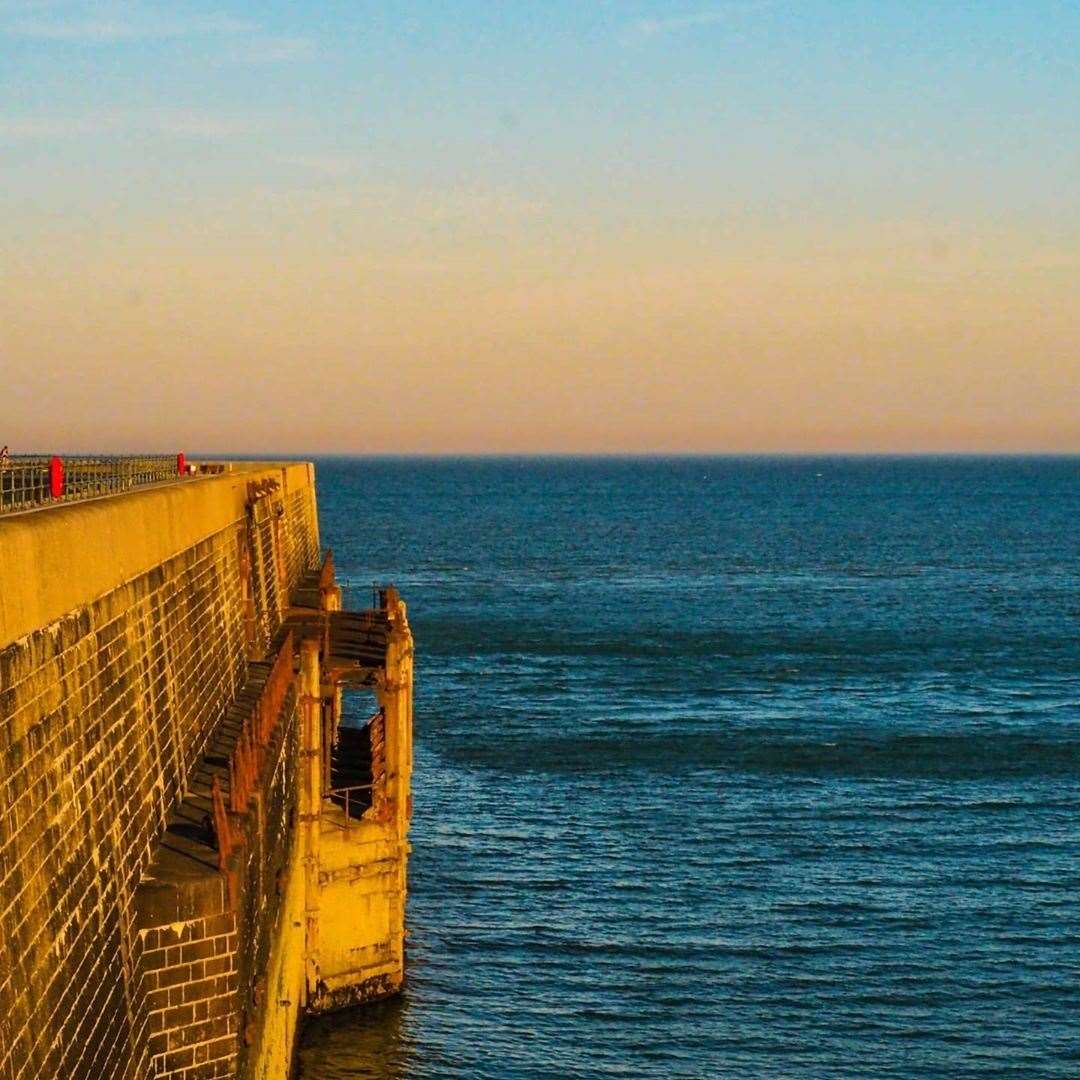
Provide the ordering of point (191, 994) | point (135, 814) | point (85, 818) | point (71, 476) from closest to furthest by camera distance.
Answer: point (85, 818), point (191, 994), point (135, 814), point (71, 476)

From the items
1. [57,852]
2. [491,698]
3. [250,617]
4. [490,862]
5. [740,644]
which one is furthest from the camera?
[740,644]

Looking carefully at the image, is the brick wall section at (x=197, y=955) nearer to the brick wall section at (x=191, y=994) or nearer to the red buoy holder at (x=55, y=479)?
the brick wall section at (x=191, y=994)

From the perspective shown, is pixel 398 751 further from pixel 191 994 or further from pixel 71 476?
pixel 191 994

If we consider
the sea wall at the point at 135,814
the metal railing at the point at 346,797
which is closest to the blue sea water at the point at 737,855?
the metal railing at the point at 346,797

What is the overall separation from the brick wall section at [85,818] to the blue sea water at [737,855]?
13.2 metres

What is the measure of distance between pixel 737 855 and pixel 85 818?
30525 millimetres

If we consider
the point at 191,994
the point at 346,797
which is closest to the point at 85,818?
the point at 191,994

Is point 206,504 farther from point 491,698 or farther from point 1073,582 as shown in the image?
point 1073,582

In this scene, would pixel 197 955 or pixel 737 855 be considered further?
pixel 737 855

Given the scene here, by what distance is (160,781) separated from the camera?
18797 mm

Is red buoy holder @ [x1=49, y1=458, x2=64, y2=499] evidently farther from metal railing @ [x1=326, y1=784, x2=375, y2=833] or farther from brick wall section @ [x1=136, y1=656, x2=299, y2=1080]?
metal railing @ [x1=326, y1=784, x2=375, y2=833]

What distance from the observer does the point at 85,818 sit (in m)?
13.8

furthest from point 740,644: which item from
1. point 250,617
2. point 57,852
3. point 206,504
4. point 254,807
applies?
point 57,852

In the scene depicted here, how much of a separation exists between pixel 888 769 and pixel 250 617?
26.1 metres
